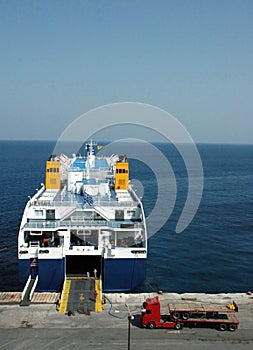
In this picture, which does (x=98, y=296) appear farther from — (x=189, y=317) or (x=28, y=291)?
(x=189, y=317)

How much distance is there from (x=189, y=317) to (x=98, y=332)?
5.68m

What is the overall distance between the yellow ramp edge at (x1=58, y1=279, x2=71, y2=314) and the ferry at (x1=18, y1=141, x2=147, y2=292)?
26.4 inches

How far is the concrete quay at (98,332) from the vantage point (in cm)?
2103

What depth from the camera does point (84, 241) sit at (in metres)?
32.0

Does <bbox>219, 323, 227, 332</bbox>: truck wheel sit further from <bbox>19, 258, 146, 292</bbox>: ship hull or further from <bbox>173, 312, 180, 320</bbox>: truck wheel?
<bbox>19, 258, 146, 292</bbox>: ship hull

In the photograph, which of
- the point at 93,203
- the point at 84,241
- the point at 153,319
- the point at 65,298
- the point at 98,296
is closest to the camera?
the point at 153,319

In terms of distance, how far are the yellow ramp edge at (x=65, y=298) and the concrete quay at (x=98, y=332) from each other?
19.1 inches

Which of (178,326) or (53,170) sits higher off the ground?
(53,170)

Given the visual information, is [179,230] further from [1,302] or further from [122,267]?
[1,302]

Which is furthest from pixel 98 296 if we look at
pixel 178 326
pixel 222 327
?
pixel 222 327

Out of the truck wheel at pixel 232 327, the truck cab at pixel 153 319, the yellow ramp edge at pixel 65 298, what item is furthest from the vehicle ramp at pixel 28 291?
the truck wheel at pixel 232 327

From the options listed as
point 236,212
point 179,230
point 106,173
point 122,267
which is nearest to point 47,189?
point 106,173

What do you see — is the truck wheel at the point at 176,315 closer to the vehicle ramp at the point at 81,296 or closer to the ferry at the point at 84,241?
the vehicle ramp at the point at 81,296

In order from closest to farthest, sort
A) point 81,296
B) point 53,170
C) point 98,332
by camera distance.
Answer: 1. point 98,332
2. point 81,296
3. point 53,170
